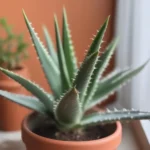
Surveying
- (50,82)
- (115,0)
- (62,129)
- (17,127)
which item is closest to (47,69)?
(50,82)

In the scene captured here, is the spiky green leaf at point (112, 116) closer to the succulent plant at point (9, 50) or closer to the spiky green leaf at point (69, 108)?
the spiky green leaf at point (69, 108)

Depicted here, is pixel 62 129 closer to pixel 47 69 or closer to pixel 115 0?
pixel 47 69

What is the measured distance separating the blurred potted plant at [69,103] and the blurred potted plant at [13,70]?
0.64ft

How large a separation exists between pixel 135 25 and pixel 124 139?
34 centimetres

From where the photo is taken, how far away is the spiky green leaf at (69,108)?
2.79 feet

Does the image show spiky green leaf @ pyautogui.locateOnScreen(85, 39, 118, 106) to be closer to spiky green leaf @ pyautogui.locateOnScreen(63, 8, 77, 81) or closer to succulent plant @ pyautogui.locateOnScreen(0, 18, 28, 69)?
spiky green leaf @ pyautogui.locateOnScreen(63, 8, 77, 81)

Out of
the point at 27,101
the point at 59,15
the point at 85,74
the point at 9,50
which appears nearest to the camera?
the point at 85,74

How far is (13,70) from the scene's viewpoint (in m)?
1.23

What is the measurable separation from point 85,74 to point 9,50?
0.45 metres

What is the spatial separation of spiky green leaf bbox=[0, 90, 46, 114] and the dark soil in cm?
6

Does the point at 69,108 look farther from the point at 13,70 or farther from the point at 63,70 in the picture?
the point at 13,70

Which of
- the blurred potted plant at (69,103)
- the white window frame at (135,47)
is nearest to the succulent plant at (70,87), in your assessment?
the blurred potted plant at (69,103)

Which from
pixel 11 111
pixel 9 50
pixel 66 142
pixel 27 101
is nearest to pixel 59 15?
pixel 9 50

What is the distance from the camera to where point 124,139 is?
1.17 meters
